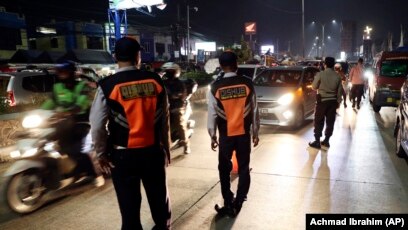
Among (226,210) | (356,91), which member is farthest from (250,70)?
(226,210)

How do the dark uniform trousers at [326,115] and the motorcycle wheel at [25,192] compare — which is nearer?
the motorcycle wheel at [25,192]

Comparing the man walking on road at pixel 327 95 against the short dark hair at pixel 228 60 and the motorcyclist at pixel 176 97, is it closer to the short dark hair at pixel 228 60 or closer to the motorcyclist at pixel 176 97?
the motorcyclist at pixel 176 97

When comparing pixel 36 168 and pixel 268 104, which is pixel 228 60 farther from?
pixel 268 104

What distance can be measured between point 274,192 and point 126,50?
3195 millimetres

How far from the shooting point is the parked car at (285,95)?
9438mm

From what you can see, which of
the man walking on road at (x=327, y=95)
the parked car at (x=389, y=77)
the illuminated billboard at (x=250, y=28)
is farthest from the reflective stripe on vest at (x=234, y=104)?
the illuminated billboard at (x=250, y=28)

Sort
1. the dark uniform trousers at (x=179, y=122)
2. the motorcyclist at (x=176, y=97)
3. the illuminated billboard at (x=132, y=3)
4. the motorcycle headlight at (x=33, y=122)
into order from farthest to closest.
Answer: the illuminated billboard at (x=132, y=3), the dark uniform trousers at (x=179, y=122), the motorcyclist at (x=176, y=97), the motorcycle headlight at (x=33, y=122)

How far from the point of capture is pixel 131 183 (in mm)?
2834

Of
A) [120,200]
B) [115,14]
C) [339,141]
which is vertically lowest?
[339,141]

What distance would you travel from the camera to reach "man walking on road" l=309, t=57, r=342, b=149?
24.3ft

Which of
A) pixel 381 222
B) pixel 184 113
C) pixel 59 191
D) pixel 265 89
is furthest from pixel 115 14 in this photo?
pixel 381 222

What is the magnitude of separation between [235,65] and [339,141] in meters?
5.06

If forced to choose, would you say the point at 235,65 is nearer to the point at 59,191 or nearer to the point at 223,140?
the point at 223,140

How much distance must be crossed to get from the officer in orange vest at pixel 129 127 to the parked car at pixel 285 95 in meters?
6.84
